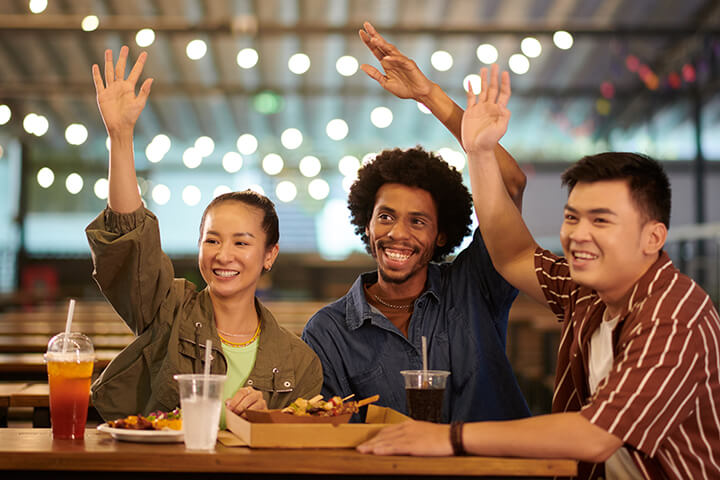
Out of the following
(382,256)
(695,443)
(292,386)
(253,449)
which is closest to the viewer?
(253,449)

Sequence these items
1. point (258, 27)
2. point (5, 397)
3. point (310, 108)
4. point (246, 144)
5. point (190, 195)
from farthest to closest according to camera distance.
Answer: point (310, 108)
point (190, 195)
point (246, 144)
point (258, 27)
point (5, 397)

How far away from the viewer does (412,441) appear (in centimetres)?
143

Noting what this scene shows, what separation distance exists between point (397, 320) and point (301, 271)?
10591mm

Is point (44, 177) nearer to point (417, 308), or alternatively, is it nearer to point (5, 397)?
point (5, 397)

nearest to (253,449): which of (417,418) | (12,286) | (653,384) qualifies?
(417,418)

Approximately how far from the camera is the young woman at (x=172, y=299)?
177 centimetres

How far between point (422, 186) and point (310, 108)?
1183cm

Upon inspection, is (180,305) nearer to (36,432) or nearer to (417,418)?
(36,432)

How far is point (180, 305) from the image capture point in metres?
1.93

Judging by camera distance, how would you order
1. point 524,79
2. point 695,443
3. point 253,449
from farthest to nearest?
point 524,79 < point 695,443 < point 253,449

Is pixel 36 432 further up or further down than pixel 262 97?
further down

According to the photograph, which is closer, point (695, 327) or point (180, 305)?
point (695, 327)

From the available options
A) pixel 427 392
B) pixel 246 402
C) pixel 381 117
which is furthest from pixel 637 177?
pixel 381 117

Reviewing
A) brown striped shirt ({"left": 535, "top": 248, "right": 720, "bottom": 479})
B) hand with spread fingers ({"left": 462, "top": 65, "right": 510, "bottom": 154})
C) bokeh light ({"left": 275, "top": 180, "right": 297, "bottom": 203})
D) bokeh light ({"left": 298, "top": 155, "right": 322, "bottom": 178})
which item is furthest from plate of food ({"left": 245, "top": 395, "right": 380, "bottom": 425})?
bokeh light ({"left": 298, "top": 155, "right": 322, "bottom": 178})
